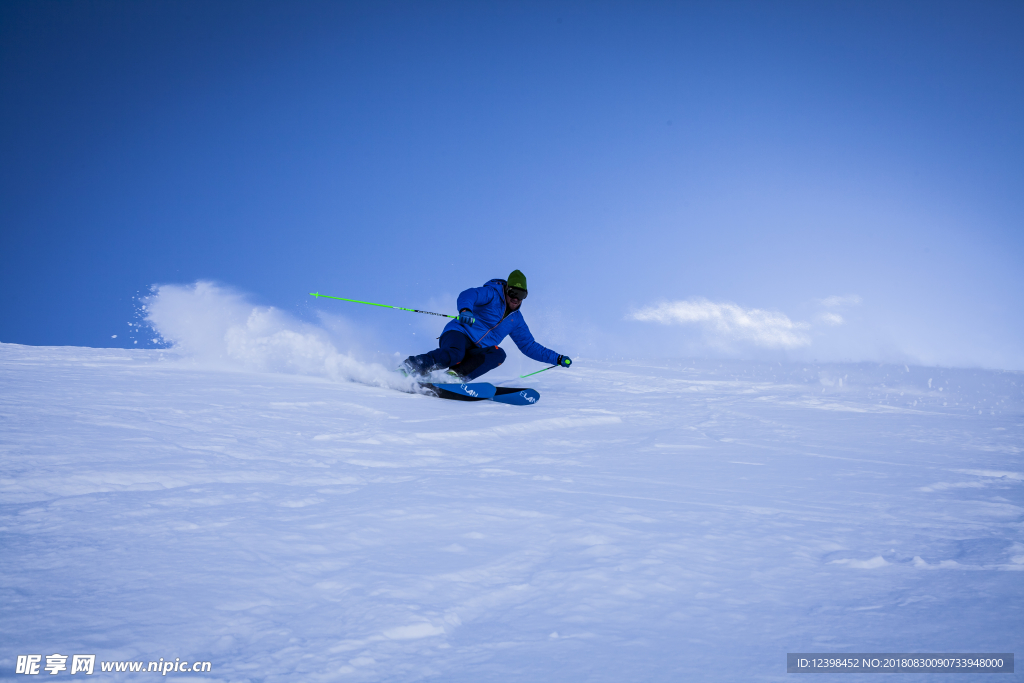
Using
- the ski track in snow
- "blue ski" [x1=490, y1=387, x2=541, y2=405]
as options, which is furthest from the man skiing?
the ski track in snow

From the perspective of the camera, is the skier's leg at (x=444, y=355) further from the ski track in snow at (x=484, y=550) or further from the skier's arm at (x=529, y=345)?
the ski track in snow at (x=484, y=550)

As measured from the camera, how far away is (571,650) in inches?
51.7

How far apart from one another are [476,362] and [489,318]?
2.14ft

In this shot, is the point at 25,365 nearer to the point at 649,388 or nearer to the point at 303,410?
the point at 303,410

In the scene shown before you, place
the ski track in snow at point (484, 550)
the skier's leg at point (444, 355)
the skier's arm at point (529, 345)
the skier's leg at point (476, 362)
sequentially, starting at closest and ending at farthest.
→ the ski track in snow at point (484, 550)
the skier's leg at point (444, 355)
the skier's leg at point (476, 362)
the skier's arm at point (529, 345)

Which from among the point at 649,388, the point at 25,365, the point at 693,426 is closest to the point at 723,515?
the point at 693,426

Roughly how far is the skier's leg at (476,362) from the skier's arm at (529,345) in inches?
17.4

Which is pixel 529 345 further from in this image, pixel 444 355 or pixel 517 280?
pixel 444 355

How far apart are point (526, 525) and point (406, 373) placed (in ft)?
17.1

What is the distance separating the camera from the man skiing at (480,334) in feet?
23.2

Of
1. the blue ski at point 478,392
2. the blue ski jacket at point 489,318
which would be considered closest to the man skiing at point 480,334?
the blue ski jacket at point 489,318

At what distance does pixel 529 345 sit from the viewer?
7.98 metres

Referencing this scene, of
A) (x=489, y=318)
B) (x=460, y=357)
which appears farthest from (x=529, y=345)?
(x=460, y=357)

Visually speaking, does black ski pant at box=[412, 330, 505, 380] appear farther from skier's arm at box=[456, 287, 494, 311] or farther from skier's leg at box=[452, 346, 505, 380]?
skier's arm at box=[456, 287, 494, 311]
